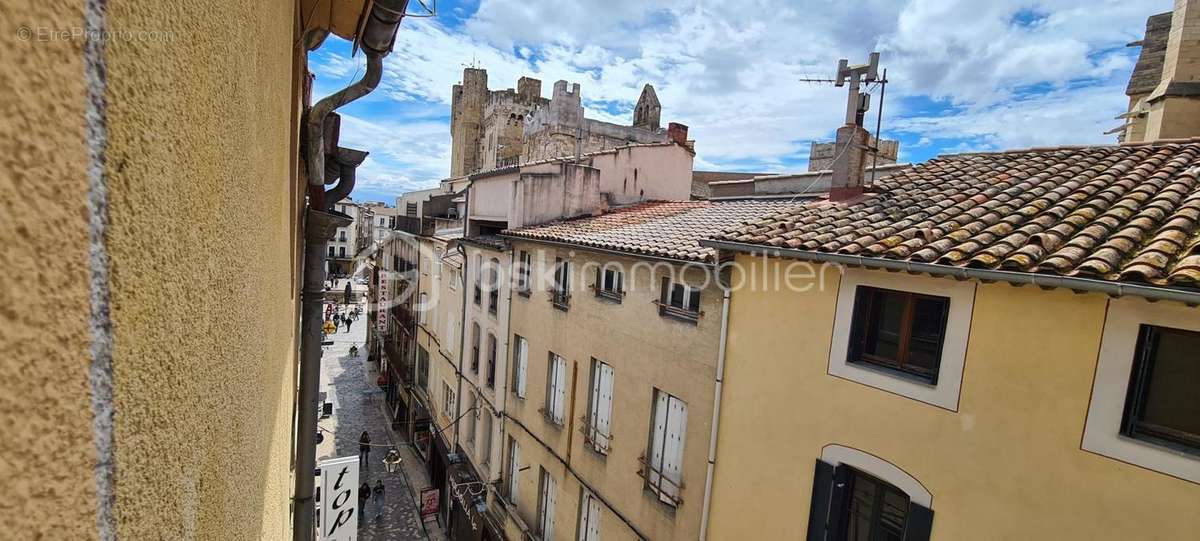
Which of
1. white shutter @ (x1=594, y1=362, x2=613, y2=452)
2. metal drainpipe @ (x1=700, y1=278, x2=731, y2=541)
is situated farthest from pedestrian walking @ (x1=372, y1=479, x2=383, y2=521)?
metal drainpipe @ (x1=700, y1=278, x2=731, y2=541)

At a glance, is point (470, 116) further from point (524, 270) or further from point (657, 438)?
point (657, 438)

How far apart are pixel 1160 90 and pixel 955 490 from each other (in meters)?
9.43

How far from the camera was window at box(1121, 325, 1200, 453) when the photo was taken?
414 centimetres

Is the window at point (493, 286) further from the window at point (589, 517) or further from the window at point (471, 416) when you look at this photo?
the window at point (589, 517)

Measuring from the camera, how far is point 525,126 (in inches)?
1581

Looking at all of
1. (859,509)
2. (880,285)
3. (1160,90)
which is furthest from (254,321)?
(1160,90)

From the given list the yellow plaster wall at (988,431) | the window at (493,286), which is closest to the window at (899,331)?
the yellow plaster wall at (988,431)

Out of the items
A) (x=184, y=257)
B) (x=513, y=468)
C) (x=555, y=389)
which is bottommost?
(x=513, y=468)

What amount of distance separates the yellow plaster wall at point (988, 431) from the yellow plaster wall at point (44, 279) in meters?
6.05

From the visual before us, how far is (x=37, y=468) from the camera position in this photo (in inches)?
22.3

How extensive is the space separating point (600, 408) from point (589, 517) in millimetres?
2328

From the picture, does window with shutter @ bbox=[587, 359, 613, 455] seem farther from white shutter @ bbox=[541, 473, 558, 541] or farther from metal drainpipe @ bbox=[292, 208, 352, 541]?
metal drainpipe @ bbox=[292, 208, 352, 541]

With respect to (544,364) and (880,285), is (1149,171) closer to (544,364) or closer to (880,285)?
(880,285)

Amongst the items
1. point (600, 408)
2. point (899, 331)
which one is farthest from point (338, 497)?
point (899, 331)
